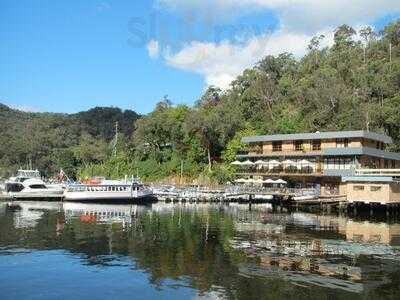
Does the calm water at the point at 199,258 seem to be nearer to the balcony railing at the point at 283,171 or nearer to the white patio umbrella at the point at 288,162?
the balcony railing at the point at 283,171

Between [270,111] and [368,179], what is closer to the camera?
[368,179]

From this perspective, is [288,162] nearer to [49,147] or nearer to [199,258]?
[199,258]

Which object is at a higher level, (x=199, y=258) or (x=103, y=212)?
(x=103, y=212)

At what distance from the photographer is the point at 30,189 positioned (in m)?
87.1

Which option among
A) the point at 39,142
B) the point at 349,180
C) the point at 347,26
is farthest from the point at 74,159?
the point at 349,180

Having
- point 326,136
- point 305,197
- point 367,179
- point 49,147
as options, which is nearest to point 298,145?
point 326,136

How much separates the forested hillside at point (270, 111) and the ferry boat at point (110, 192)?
16538 mm

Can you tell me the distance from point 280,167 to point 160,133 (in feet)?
117

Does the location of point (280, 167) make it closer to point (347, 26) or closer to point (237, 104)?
point (237, 104)

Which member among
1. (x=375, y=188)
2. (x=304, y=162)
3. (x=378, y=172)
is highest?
(x=304, y=162)

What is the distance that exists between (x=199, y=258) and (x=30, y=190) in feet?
201

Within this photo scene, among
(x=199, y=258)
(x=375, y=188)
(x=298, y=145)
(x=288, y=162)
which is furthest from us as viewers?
(x=298, y=145)

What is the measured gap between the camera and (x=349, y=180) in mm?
62906

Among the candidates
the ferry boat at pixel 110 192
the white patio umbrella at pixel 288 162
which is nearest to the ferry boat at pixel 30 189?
the ferry boat at pixel 110 192
